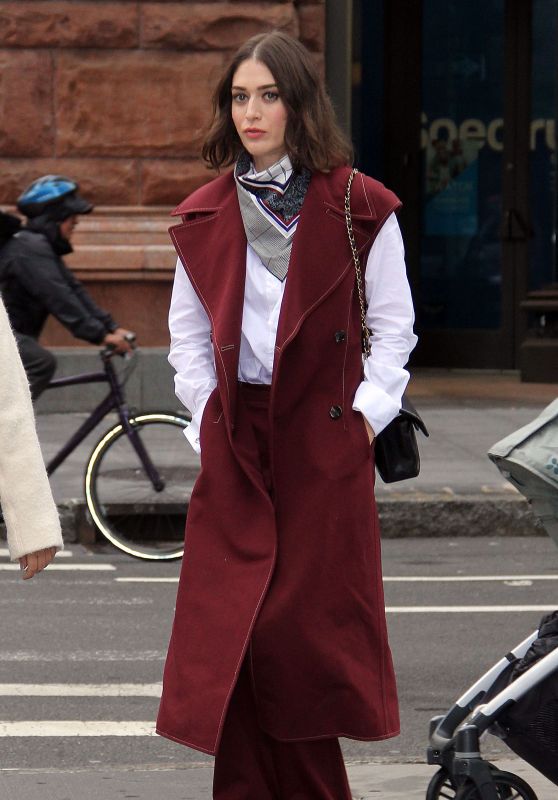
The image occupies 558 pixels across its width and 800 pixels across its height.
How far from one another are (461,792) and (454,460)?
7044 mm

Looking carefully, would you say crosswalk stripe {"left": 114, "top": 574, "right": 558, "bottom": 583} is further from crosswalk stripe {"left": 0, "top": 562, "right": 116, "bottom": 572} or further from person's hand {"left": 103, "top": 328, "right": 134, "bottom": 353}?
person's hand {"left": 103, "top": 328, "right": 134, "bottom": 353}

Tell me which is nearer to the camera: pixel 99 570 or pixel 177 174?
pixel 99 570

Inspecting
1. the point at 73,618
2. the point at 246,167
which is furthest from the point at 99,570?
the point at 246,167

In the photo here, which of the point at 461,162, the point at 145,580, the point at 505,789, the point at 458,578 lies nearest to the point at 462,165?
the point at 461,162

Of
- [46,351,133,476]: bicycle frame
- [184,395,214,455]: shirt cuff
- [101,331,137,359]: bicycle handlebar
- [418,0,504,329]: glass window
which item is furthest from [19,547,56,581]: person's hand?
[418,0,504,329]: glass window

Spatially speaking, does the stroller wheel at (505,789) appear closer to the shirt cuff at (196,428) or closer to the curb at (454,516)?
the shirt cuff at (196,428)

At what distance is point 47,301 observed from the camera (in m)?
8.84

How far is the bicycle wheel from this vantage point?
8.71 metres

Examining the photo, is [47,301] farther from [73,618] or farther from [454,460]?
[454,460]

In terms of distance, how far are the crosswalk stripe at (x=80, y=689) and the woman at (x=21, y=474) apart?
102 inches

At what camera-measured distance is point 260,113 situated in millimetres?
4164

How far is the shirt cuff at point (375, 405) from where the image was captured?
410cm

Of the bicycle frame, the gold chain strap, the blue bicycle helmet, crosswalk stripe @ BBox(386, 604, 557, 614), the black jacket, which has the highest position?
the gold chain strap

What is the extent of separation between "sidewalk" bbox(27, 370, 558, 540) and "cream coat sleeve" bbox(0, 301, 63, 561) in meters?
5.78
